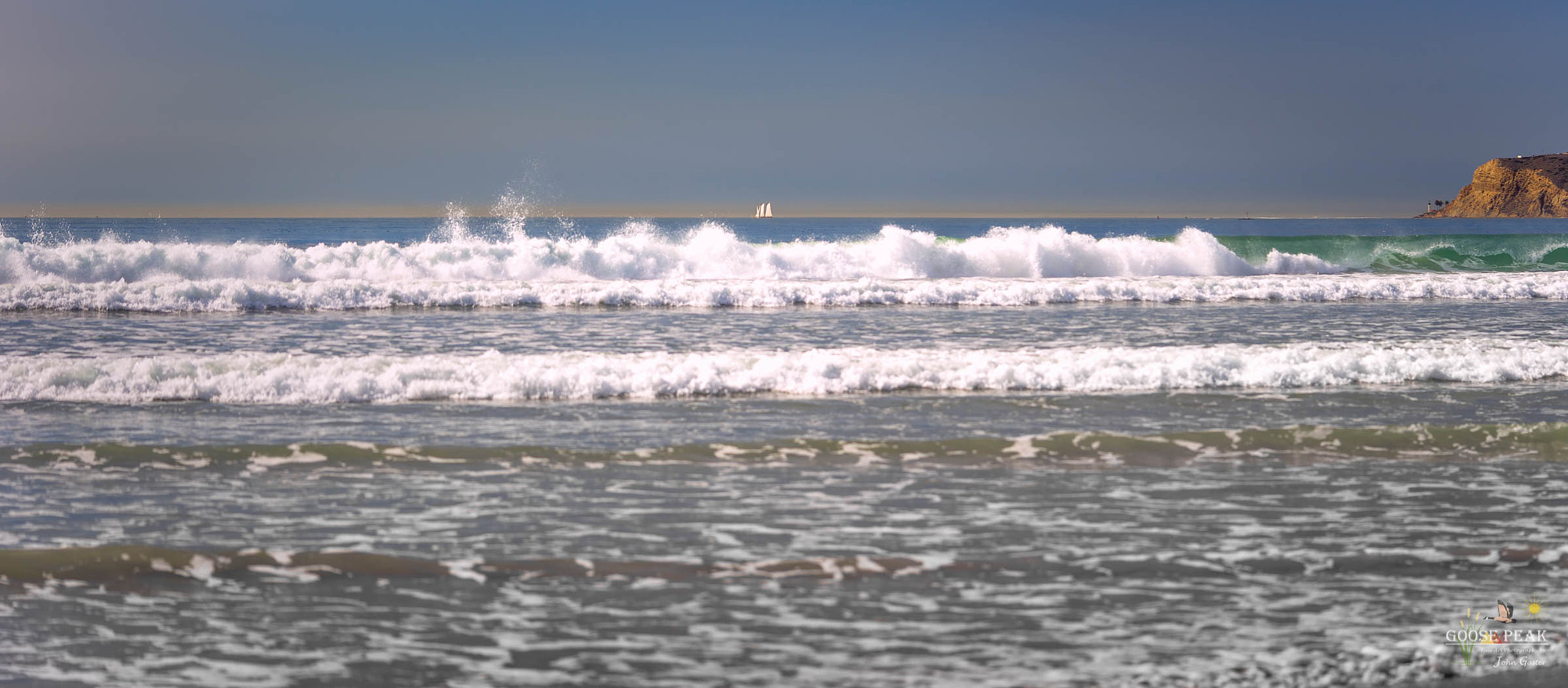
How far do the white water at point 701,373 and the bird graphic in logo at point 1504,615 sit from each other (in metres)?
5.66

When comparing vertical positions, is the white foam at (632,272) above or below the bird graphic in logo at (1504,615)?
above

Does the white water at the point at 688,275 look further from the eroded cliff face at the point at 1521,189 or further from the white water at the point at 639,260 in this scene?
the eroded cliff face at the point at 1521,189

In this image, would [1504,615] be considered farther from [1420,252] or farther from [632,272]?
[1420,252]

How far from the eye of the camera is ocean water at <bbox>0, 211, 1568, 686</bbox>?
422 cm

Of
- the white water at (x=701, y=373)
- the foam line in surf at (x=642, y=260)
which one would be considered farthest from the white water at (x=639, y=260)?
the white water at (x=701, y=373)

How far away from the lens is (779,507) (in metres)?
6.24

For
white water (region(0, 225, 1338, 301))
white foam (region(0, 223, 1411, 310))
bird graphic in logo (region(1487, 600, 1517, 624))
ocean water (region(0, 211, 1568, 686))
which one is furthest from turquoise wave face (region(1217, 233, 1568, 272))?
bird graphic in logo (region(1487, 600, 1517, 624))

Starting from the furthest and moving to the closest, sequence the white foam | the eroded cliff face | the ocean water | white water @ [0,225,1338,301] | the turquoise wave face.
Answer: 1. the eroded cliff face
2. the turquoise wave face
3. white water @ [0,225,1338,301]
4. the white foam
5. the ocean water

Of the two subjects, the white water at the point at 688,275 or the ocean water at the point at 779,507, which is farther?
the white water at the point at 688,275

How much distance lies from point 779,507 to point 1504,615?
353 centimetres

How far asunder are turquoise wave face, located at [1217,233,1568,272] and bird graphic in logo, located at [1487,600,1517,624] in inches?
1310

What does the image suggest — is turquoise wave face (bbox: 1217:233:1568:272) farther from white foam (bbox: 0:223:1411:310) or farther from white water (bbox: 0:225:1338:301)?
white foam (bbox: 0:223:1411:310)

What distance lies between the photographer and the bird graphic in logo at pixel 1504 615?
4.52 meters

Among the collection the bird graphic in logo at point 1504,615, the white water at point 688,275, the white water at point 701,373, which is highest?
the white water at point 688,275
